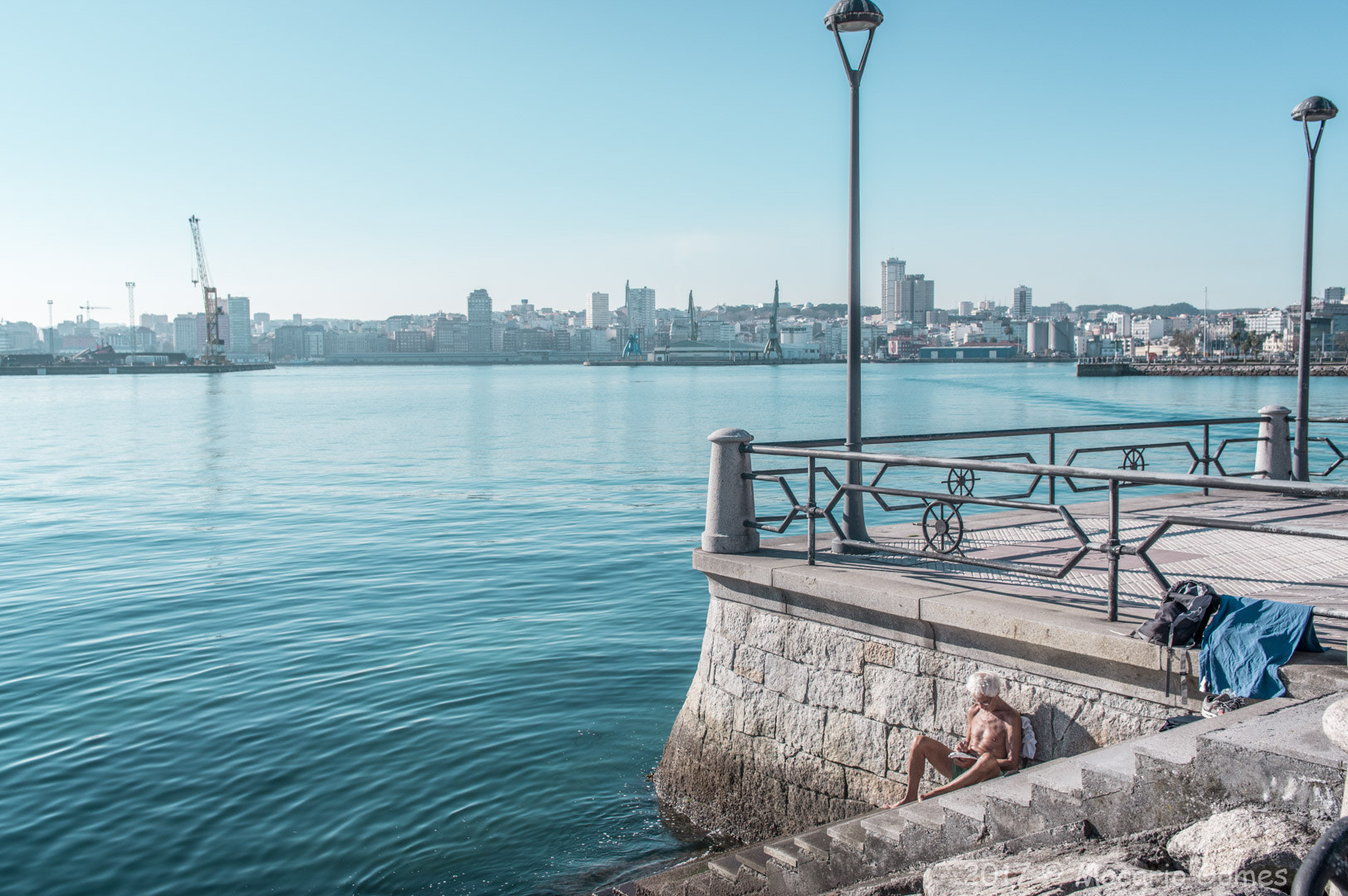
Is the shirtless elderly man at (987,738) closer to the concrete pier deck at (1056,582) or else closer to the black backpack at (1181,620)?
the concrete pier deck at (1056,582)

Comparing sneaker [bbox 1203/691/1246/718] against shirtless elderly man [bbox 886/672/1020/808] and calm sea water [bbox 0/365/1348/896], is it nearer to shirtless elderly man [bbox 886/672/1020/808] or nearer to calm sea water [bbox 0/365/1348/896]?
shirtless elderly man [bbox 886/672/1020/808]

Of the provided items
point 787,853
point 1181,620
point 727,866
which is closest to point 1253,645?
point 1181,620

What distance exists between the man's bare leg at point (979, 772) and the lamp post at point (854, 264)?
8.46ft

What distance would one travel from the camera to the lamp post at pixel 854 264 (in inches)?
Result: 336

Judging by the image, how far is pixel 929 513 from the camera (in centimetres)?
830

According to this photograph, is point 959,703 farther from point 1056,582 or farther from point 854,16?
point 854,16

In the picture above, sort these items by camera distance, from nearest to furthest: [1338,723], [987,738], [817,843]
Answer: [1338,723]
[817,843]
[987,738]

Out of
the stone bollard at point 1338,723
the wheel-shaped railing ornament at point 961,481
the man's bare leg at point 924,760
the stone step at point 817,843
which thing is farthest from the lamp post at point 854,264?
the stone bollard at point 1338,723

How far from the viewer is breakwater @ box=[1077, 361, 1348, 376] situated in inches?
5472

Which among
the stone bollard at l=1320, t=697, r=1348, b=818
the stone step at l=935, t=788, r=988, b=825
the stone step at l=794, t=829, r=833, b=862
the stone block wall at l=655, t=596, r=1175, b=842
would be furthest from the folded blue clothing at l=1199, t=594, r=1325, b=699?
the stone bollard at l=1320, t=697, r=1348, b=818

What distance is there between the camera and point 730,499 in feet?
27.6

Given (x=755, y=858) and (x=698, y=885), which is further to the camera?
(x=698, y=885)

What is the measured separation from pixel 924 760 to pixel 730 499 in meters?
2.62

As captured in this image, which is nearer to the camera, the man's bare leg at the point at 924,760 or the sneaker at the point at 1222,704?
the sneaker at the point at 1222,704
